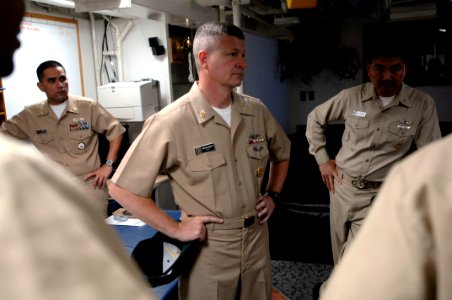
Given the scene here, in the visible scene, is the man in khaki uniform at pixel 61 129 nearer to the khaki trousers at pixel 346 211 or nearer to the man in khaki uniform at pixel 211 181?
the man in khaki uniform at pixel 211 181

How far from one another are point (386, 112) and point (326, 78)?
4.40 m

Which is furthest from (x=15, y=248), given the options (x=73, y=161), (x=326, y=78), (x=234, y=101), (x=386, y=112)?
(x=326, y=78)

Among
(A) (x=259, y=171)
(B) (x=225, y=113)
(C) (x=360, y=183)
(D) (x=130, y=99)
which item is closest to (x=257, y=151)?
(A) (x=259, y=171)

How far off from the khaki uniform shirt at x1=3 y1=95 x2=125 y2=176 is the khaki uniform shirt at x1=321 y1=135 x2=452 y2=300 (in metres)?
3.35

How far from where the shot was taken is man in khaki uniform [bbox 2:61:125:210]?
3430 mm

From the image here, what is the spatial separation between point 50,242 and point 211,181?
1.56m

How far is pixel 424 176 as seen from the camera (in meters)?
0.39

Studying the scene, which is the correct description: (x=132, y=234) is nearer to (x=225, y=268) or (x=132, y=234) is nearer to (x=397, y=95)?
(x=225, y=268)

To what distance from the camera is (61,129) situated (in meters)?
3.46

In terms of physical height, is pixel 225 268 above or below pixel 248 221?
below

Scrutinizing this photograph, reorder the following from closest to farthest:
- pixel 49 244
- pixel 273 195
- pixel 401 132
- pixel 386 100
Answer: pixel 49 244 → pixel 273 195 → pixel 401 132 → pixel 386 100

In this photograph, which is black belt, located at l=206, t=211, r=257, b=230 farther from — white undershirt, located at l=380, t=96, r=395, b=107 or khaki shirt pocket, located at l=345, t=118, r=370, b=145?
white undershirt, located at l=380, t=96, r=395, b=107

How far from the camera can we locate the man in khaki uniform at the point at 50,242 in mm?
320

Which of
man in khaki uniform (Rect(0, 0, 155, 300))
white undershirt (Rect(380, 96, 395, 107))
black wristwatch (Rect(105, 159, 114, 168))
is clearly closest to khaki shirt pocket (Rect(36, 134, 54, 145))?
black wristwatch (Rect(105, 159, 114, 168))
